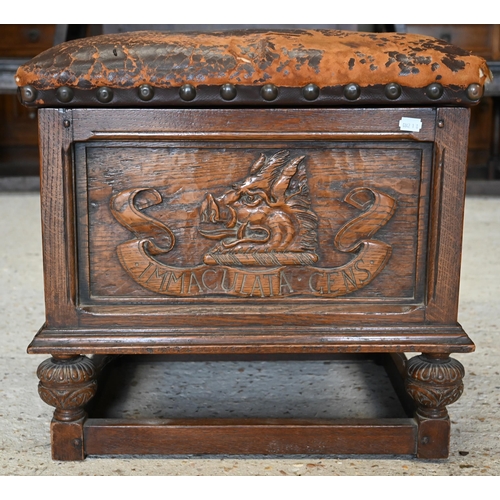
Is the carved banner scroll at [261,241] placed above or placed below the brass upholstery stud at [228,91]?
below

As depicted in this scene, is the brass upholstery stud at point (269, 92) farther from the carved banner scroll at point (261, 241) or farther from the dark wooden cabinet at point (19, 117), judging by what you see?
the dark wooden cabinet at point (19, 117)

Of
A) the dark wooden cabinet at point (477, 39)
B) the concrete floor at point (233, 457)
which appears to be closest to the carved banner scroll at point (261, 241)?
the concrete floor at point (233, 457)

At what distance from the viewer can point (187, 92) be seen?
110cm

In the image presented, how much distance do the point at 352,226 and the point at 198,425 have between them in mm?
424

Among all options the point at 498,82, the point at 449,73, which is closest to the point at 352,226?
the point at 449,73

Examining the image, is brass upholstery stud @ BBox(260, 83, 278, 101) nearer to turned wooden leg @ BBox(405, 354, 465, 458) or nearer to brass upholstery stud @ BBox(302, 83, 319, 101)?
brass upholstery stud @ BBox(302, 83, 319, 101)

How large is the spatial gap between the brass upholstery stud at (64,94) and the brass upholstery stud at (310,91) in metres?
0.35

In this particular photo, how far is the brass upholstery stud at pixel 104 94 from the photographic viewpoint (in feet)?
3.60

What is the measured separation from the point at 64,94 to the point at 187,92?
18 cm

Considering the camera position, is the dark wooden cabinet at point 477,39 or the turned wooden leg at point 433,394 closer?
the turned wooden leg at point 433,394

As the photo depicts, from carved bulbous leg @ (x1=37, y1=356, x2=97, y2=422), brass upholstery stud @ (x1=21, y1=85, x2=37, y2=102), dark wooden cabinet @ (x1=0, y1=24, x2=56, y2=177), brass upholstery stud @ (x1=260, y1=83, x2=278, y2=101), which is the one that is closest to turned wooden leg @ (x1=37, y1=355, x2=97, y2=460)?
carved bulbous leg @ (x1=37, y1=356, x2=97, y2=422)

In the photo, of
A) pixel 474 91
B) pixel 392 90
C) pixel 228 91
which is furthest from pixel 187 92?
pixel 474 91

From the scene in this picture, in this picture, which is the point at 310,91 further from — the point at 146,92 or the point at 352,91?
the point at 146,92

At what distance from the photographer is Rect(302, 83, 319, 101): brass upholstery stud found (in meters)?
1.10
